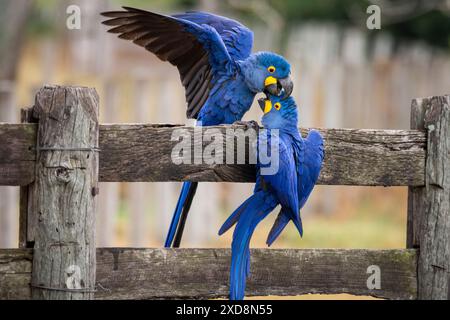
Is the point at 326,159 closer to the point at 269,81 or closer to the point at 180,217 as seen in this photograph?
the point at 269,81

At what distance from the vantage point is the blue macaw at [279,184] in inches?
125

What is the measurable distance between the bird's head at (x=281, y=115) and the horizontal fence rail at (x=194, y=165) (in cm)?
15

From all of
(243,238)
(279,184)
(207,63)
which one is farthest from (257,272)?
(207,63)

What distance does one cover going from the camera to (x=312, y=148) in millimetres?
3301

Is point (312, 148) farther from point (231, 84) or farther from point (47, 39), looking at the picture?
point (47, 39)

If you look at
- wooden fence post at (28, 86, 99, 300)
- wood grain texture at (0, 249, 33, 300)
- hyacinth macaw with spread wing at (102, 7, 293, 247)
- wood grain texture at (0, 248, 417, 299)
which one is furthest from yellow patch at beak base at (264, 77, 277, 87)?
wood grain texture at (0, 249, 33, 300)

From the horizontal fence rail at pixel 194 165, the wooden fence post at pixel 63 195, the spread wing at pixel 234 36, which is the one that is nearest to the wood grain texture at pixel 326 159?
the horizontal fence rail at pixel 194 165

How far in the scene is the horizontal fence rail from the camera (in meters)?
3.07

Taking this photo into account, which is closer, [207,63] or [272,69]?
[272,69]

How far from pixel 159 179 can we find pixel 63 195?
0.41 meters

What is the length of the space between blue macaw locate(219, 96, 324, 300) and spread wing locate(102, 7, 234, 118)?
3.02 feet

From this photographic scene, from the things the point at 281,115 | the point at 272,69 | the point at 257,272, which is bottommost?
the point at 257,272

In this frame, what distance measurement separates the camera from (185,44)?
4266 millimetres

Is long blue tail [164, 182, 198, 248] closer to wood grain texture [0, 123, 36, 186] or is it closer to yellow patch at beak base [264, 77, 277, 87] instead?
yellow patch at beak base [264, 77, 277, 87]
